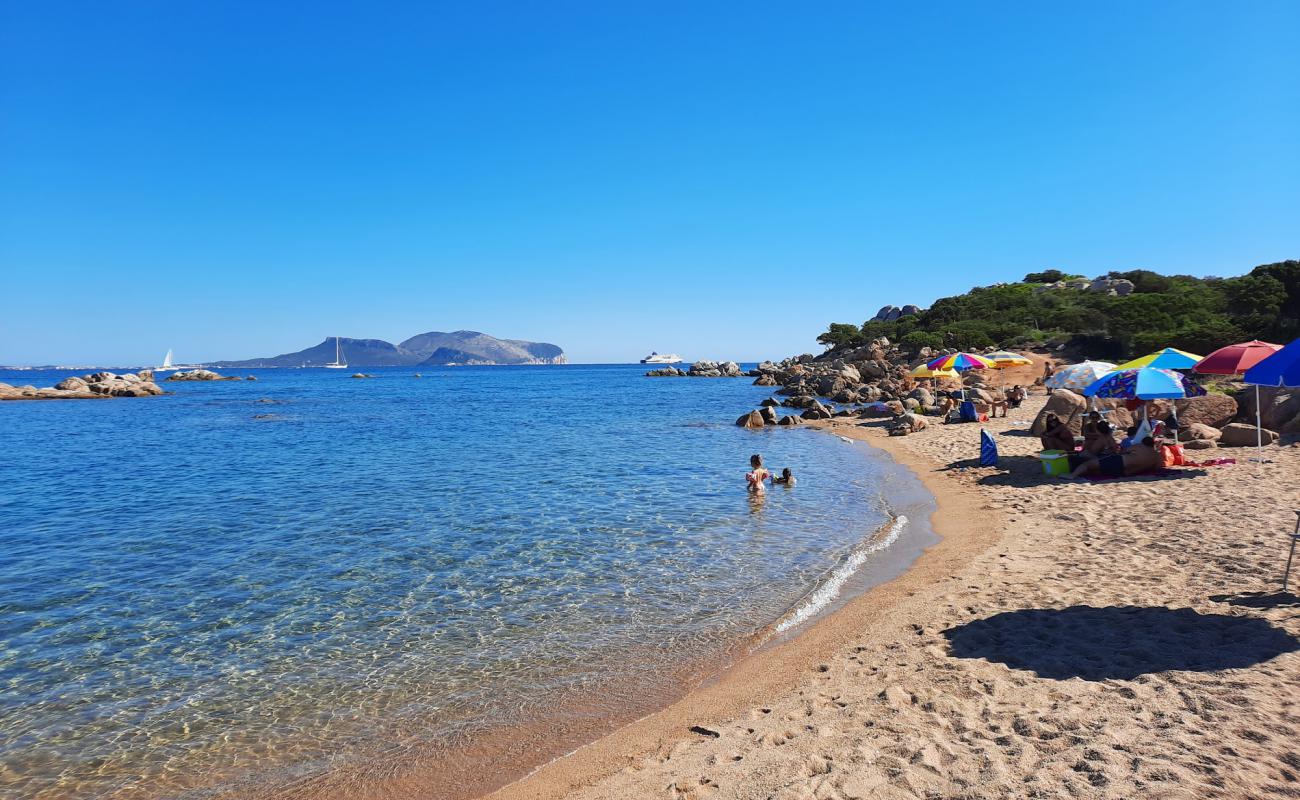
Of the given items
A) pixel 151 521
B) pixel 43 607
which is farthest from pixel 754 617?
pixel 151 521

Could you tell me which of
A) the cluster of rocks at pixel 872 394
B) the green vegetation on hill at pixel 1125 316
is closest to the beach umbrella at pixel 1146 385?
the cluster of rocks at pixel 872 394

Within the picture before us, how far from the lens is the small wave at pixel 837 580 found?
887cm

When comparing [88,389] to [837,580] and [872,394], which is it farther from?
[837,580]

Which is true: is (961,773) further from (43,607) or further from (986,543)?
(43,607)

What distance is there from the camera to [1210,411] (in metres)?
18.6

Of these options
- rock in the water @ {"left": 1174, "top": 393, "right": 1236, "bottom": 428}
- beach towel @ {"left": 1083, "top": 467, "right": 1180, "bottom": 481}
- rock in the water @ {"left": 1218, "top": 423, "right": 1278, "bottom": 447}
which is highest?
rock in the water @ {"left": 1174, "top": 393, "right": 1236, "bottom": 428}

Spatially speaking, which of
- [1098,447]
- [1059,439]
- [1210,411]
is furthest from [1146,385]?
[1210,411]

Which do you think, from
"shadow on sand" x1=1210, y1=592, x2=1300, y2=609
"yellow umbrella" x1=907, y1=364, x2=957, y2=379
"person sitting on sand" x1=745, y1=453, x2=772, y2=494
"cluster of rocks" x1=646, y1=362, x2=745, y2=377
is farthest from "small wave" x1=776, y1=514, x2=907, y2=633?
"cluster of rocks" x1=646, y1=362, x2=745, y2=377

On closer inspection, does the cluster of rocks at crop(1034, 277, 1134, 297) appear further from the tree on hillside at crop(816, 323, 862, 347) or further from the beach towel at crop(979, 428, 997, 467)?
the beach towel at crop(979, 428, 997, 467)

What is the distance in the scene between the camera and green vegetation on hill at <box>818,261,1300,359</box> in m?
38.5

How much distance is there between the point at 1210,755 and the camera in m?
4.45

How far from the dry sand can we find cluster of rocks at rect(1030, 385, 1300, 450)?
300 inches

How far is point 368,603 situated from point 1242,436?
63.2 feet

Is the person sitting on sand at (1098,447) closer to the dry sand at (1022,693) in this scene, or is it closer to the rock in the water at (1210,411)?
the rock in the water at (1210,411)
